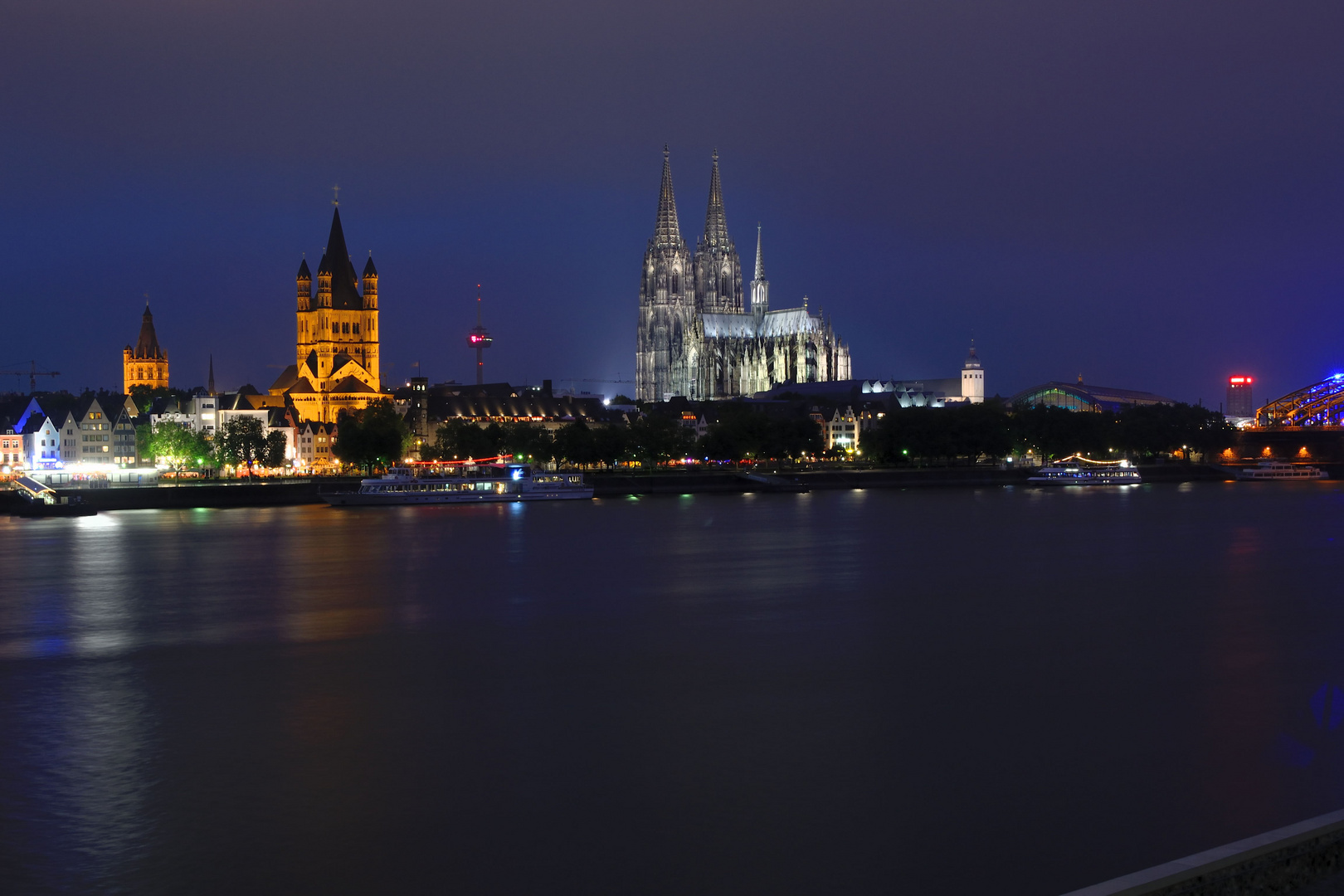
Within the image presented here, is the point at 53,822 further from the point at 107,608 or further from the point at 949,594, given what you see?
the point at 949,594

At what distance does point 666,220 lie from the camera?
441 ft

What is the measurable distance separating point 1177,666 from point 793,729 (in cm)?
683

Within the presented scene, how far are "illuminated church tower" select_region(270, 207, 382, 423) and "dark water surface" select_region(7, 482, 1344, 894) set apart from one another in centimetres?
7006

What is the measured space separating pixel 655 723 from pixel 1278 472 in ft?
295

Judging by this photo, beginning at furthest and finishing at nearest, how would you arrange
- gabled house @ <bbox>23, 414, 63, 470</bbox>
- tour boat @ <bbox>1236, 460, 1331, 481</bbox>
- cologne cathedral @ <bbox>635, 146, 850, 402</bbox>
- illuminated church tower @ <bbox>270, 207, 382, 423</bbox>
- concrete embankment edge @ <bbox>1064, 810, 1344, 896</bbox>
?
cologne cathedral @ <bbox>635, 146, 850, 402</bbox> < illuminated church tower @ <bbox>270, 207, 382, 423</bbox> < tour boat @ <bbox>1236, 460, 1331, 481</bbox> < gabled house @ <bbox>23, 414, 63, 470</bbox> < concrete embankment edge @ <bbox>1064, 810, 1344, 896</bbox>

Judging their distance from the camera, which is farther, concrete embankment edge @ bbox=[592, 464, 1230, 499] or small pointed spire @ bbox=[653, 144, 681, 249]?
small pointed spire @ bbox=[653, 144, 681, 249]

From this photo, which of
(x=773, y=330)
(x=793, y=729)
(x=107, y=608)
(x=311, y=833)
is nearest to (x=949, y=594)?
(x=793, y=729)

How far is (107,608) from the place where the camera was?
83.8 feet

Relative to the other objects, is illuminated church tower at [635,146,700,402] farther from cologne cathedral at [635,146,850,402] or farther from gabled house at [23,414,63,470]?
gabled house at [23,414,63,470]

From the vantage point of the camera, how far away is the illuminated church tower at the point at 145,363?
117m

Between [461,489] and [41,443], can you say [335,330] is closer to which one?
[41,443]

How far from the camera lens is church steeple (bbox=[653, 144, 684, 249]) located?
133625mm

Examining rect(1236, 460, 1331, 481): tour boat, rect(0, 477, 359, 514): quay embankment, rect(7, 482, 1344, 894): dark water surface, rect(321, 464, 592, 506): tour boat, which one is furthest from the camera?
rect(1236, 460, 1331, 481): tour boat

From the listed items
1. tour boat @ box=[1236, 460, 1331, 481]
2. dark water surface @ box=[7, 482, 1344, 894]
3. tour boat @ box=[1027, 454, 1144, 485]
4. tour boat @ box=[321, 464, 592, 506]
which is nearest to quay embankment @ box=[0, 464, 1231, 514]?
tour boat @ box=[1027, 454, 1144, 485]
